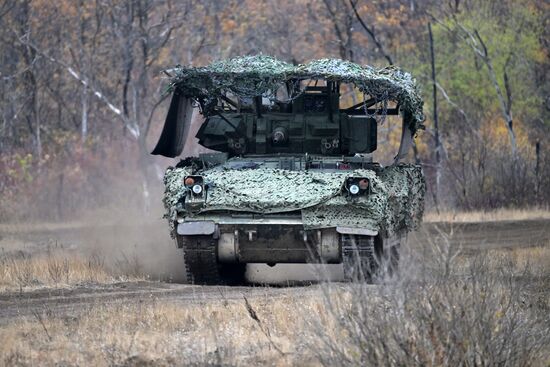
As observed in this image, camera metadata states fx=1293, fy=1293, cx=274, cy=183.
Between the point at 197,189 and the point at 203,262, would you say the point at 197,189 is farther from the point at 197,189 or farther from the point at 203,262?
the point at 203,262

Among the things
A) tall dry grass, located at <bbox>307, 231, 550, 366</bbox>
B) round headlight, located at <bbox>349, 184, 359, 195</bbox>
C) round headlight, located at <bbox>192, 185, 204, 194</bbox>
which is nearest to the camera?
tall dry grass, located at <bbox>307, 231, 550, 366</bbox>

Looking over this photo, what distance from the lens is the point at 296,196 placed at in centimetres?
1445

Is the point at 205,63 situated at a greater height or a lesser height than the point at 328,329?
greater

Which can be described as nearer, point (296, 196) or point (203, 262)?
point (296, 196)

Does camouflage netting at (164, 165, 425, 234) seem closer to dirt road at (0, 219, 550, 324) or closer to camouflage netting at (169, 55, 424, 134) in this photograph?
dirt road at (0, 219, 550, 324)

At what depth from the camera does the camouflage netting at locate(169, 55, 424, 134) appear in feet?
52.9

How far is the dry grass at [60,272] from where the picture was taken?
15016 mm

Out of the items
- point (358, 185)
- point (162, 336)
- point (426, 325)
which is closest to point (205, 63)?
point (358, 185)

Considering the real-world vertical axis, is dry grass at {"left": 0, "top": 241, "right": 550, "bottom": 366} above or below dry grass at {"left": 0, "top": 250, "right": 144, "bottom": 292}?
above

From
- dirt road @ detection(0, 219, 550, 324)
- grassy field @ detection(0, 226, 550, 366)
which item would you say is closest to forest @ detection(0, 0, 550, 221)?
dirt road @ detection(0, 219, 550, 324)

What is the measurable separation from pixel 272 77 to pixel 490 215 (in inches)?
474

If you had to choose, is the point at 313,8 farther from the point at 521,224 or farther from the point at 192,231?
the point at 192,231

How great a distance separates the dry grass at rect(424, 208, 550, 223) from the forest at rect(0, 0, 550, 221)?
787 mm

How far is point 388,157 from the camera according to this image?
33125 mm
